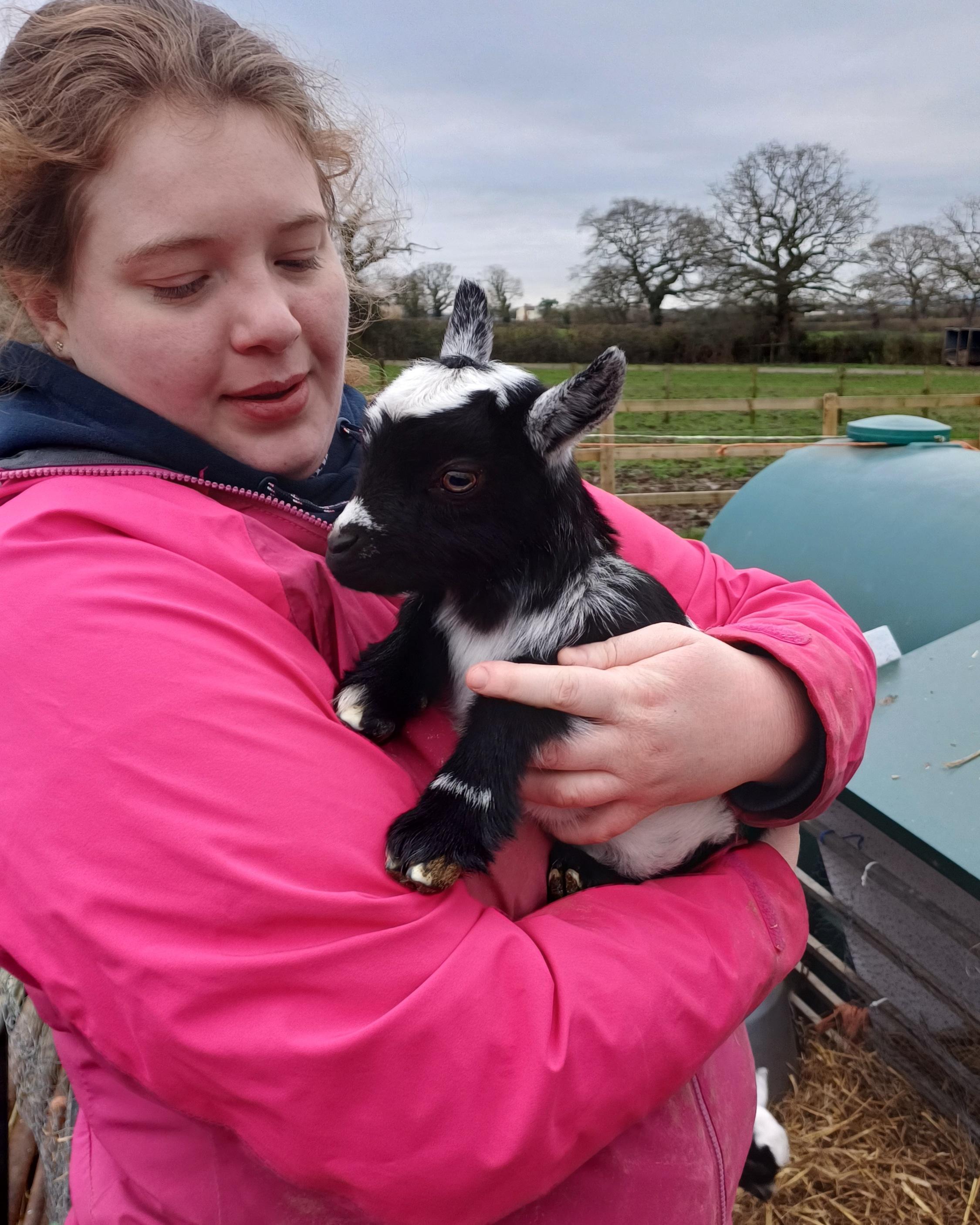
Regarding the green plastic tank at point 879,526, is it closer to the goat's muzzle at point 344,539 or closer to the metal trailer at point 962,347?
the goat's muzzle at point 344,539

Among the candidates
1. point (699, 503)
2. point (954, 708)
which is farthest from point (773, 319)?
point (954, 708)

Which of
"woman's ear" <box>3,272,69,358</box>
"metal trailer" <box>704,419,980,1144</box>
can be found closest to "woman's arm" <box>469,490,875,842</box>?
"woman's ear" <box>3,272,69,358</box>

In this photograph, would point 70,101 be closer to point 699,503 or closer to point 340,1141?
point 340,1141

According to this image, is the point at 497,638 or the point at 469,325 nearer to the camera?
the point at 497,638

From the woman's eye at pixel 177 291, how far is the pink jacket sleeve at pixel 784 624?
3.20 feet

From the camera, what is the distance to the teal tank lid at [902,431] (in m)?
4.80

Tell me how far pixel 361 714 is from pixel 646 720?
47 cm

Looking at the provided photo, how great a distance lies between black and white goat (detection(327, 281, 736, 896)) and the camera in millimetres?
1418

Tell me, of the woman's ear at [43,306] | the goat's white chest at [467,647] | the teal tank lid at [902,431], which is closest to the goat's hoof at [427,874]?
the goat's white chest at [467,647]

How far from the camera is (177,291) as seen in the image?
1.31 m

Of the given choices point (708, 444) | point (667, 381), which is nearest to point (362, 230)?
point (708, 444)

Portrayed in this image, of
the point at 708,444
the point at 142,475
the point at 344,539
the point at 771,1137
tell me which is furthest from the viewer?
the point at 708,444

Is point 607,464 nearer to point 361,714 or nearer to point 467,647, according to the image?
point 467,647

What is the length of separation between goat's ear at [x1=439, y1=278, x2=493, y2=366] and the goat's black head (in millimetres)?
274
